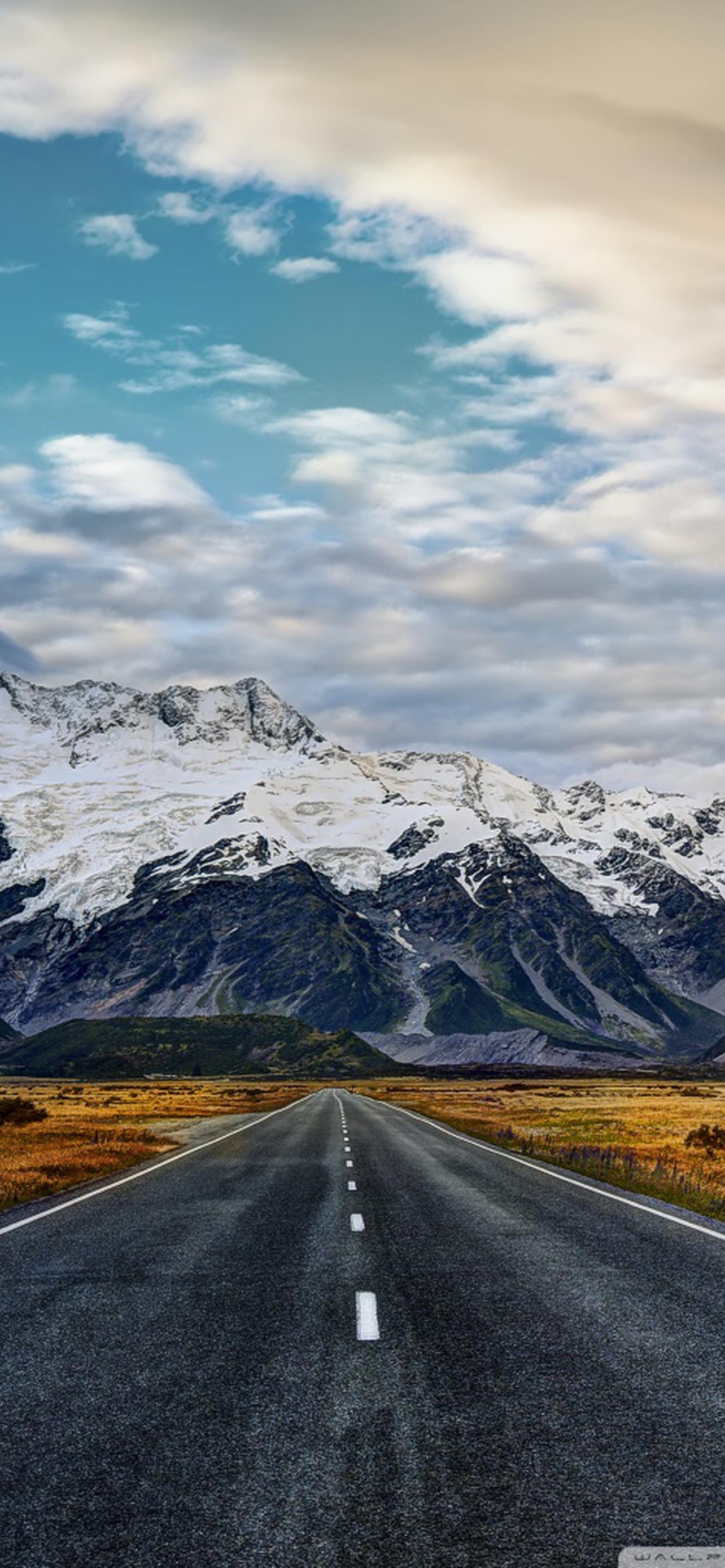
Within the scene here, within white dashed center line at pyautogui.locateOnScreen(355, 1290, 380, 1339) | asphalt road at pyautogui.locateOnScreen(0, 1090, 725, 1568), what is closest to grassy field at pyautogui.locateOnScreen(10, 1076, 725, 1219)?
asphalt road at pyautogui.locateOnScreen(0, 1090, 725, 1568)

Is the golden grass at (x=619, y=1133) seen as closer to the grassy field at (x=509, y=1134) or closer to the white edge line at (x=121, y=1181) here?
the grassy field at (x=509, y=1134)

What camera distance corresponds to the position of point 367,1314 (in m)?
11.8

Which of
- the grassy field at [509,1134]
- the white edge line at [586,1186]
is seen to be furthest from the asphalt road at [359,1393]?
the grassy field at [509,1134]

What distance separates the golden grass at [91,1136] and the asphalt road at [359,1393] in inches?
356

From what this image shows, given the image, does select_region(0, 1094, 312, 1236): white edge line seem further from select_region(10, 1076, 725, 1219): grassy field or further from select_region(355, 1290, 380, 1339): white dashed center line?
select_region(355, 1290, 380, 1339): white dashed center line

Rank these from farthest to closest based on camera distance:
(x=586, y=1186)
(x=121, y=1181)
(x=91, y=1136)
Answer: (x=91, y=1136) < (x=121, y=1181) < (x=586, y=1186)

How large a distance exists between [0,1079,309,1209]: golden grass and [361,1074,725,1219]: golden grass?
11.3 metres

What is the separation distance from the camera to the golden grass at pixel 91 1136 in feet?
→ 89.1

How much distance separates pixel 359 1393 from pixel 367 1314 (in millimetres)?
2988

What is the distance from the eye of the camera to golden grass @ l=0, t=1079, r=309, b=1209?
27.2 m

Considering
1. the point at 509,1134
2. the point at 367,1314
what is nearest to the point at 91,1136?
the point at 509,1134

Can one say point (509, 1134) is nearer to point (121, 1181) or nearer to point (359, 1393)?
point (121, 1181)

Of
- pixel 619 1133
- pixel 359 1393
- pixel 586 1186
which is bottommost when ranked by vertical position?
pixel 619 1133

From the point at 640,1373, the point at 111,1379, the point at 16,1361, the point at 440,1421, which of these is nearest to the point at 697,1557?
the point at 440,1421
